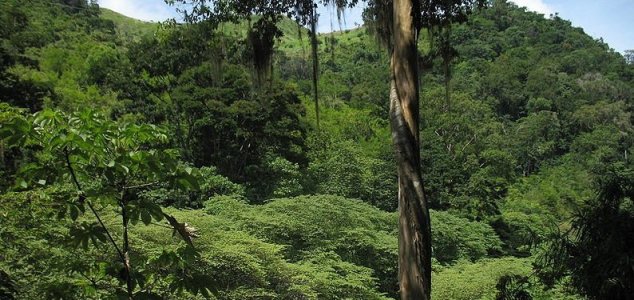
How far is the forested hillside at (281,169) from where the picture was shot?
2.16 meters

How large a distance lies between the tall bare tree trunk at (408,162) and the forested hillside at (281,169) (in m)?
1.14

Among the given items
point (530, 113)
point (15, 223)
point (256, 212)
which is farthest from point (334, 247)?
point (530, 113)

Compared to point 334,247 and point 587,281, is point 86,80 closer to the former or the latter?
point 334,247

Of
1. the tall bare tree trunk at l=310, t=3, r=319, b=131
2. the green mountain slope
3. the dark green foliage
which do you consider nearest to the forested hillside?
the dark green foliage

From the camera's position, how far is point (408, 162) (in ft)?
10.1

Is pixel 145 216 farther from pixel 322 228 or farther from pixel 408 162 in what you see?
pixel 322 228

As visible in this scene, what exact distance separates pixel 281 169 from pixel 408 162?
22651 millimetres

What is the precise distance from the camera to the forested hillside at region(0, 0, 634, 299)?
7.08 feet

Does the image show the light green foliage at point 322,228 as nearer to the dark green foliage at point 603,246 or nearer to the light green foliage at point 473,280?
the light green foliage at point 473,280

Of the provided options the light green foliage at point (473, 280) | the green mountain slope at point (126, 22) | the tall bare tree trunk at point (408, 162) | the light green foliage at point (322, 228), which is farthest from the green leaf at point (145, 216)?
the green mountain slope at point (126, 22)

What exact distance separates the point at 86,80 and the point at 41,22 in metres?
20.4

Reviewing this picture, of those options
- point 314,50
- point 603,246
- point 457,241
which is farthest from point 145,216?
point 457,241

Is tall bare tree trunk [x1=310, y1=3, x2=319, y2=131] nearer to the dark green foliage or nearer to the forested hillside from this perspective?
the forested hillside

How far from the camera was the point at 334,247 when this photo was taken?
56.7ft
